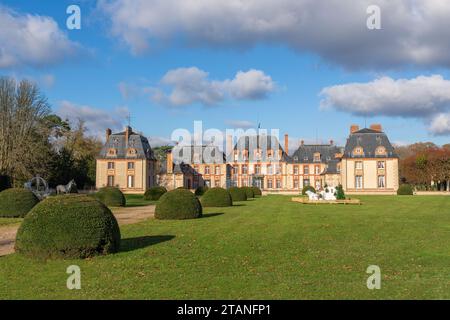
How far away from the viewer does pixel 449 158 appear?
55.9 metres

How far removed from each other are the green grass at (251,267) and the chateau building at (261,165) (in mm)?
42939

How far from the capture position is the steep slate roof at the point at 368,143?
5472 cm

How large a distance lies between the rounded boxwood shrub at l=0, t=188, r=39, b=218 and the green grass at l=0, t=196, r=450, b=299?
7789 mm

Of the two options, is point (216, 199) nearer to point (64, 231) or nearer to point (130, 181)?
point (64, 231)

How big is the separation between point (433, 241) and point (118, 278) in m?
7.79

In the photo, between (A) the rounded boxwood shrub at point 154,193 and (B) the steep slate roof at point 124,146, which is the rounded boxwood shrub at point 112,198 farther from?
(B) the steep slate roof at point 124,146

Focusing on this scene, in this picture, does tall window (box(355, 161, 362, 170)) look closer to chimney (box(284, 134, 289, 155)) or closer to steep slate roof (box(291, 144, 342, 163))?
steep slate roof (box(291, 144, 342, 163))

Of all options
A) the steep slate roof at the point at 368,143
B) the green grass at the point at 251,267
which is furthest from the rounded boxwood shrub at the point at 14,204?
the steep slate roof at the point at 368,143

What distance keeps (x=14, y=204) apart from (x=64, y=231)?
1155 centimetres

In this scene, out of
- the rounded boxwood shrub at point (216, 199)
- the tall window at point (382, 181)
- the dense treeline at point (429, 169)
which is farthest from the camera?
the dense treeline at point (429, 169)

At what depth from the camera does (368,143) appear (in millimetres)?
55219

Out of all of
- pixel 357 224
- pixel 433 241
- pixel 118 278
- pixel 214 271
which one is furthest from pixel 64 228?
pixel 357 224

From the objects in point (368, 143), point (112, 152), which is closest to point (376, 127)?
point (368, 143)
